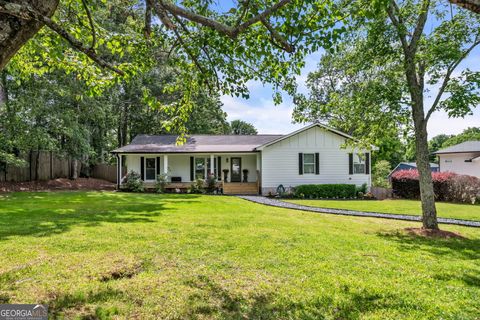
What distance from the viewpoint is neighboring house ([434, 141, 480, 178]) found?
22.7m

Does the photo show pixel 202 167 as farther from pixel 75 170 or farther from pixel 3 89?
pixel 3 89

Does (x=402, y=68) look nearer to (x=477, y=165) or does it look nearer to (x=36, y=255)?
(x=36, y=255)

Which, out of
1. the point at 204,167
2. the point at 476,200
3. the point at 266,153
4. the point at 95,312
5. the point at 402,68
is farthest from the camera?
the point at 204,167

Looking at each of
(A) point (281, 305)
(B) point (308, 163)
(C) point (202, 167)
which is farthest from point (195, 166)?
(A) point (281, 305)

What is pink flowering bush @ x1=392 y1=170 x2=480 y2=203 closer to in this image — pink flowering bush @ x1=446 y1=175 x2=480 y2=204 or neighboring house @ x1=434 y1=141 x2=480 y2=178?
pink flowering bush @ x1=446 y1=175 x2=480 y2=204

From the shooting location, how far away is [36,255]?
4676mm

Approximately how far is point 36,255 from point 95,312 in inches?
99.8

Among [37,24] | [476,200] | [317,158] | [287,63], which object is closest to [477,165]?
[476,200]

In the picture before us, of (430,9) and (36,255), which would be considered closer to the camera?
(36,255)

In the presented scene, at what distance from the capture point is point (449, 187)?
643 inches

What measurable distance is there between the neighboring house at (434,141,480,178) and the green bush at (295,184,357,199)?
12509 millimetres

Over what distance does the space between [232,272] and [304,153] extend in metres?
15.3

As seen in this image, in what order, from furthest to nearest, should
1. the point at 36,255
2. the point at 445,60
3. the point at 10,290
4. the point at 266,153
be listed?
the point at 266,153 < the point at 445,60 < the point at 36,255 < the point at 10,290

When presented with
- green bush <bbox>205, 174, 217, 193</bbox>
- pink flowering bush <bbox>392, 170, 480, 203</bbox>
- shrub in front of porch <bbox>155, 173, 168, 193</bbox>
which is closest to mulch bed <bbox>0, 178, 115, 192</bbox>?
shrub in front of porch <bbox>155, 173, 168, 193</bbox>
